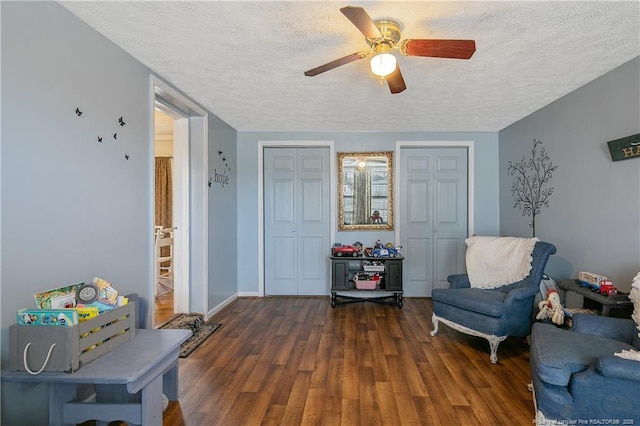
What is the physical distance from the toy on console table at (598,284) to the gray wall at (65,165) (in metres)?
3.39

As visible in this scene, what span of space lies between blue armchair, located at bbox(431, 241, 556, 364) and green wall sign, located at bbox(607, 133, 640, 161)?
2.75ft

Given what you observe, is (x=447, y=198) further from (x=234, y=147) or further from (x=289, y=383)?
(x=289, y=383)

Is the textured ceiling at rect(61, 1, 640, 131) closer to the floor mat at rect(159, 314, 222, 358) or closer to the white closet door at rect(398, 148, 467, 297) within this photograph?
the white closet door at rect(398, 148, 467, 297)

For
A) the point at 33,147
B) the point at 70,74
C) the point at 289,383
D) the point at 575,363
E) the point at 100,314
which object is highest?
the point at 70,74

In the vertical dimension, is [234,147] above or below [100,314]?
above

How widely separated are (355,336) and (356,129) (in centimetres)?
266

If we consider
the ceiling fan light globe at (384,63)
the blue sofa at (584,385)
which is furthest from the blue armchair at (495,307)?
the ceiling fan light globe at (384,63)

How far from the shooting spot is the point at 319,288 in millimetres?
4656

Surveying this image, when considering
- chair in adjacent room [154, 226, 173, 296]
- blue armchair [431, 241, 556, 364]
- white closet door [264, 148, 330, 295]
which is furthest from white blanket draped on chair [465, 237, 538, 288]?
chair in adjacent room [154, 226, 173, 296]

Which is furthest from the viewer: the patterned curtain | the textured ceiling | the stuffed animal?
the patterned curtain

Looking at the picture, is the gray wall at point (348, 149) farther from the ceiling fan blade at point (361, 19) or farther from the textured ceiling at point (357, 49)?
the ceiling fan blade at point (361, 19)

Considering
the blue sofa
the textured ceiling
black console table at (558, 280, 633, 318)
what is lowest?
the blue sofa

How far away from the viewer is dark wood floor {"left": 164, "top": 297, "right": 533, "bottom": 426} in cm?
196

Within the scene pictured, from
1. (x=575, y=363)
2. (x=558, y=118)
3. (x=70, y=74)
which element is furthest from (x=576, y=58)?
(x=70, y=74)
